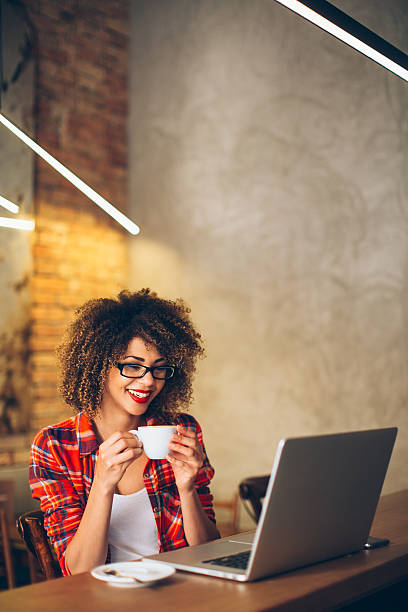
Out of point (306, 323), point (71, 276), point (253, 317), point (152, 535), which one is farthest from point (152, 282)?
point (152, 535)

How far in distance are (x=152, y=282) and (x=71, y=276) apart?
1.91ft

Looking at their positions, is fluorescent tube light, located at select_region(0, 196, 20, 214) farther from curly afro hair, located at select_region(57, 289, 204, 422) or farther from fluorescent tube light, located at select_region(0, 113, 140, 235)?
curly afro hair, located at select_region(57, 289, 204, 422)

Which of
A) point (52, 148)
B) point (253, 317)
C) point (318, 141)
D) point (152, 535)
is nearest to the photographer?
point (152, 535)

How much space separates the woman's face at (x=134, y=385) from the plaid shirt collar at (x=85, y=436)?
0.09m

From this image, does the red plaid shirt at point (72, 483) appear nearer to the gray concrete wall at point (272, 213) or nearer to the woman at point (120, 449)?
the woman at point (120, 449)

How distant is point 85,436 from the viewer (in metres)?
1.82

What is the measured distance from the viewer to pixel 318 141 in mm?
4062

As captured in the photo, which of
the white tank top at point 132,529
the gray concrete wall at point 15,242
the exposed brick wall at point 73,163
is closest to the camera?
the white tank top at point 132,529

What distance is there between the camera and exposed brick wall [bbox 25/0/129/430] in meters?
4.52

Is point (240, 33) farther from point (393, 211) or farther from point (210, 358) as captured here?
point (210, 358)

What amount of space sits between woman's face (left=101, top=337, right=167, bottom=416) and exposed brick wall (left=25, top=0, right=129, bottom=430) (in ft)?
8.66

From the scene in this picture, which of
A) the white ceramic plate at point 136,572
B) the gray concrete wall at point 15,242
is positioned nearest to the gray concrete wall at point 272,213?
the gray concrete wall at point 15,242

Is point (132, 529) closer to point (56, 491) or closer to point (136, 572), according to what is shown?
point (56, 491)

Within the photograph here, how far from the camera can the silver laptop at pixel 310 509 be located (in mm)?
1177
